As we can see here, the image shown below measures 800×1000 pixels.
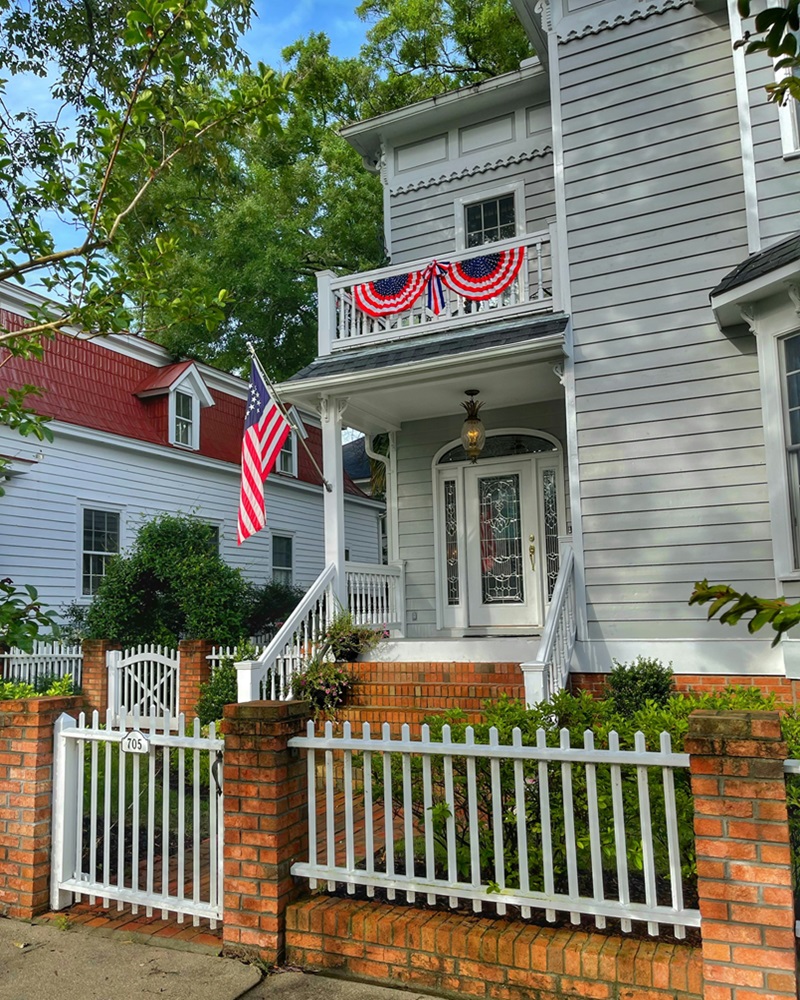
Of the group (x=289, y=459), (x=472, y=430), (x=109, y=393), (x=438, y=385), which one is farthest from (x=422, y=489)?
(x=289, y=459)

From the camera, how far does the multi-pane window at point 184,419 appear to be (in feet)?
57.0

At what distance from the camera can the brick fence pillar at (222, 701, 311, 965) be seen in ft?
12.2

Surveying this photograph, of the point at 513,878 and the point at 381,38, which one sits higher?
the point at 381,38

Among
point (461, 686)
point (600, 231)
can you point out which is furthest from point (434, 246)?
point (461, 686)

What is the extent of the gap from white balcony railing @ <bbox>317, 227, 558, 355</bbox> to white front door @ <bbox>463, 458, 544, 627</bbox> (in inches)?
80.9

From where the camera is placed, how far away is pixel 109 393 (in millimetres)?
15898

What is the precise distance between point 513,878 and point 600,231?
265 inches

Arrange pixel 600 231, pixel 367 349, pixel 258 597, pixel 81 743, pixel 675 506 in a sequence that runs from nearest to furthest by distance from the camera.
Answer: pixel 81 743 → pixel 675 506 → pixel 600 231 → pixel 367 349 → pixel 258 597

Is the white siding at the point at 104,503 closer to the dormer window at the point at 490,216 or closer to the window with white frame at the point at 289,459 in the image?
the window with white frame at the point at 289,459

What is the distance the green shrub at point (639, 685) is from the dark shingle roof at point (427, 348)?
342 centimetres

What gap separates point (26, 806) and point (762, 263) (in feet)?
22.7

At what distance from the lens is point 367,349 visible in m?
9.52

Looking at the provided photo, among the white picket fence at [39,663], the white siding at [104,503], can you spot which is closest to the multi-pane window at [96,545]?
the white siding at [104,503]

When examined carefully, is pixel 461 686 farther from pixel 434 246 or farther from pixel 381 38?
pixel 381 38
